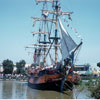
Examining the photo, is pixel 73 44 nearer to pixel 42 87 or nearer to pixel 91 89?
pixel 42 87

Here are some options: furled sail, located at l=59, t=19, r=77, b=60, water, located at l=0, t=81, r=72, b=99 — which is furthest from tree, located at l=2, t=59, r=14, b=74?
furled sail, located at l=59, t=19, r=77, b=60

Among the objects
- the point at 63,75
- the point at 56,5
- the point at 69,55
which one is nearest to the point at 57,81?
the point at 63,75

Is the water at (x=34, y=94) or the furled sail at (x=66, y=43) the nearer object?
the water at (x=34, y=94)

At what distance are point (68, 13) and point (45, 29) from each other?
14311mm

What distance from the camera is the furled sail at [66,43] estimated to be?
3140 cm

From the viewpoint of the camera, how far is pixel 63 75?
3359 centimetres

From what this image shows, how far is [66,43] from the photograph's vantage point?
32.6m

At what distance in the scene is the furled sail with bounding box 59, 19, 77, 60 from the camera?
31400mm

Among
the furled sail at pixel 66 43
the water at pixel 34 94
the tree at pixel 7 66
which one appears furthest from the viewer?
the tree at pixel 7 66

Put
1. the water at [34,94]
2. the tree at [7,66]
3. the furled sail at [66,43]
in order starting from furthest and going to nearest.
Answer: the tree at [7,66], the furled sail at [66,43], the water at [34,94]

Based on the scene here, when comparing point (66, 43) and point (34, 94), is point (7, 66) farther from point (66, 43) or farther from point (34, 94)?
point (34, 94)

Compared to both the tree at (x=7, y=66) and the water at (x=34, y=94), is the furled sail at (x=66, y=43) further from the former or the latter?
the tree at (x=7, y=66)

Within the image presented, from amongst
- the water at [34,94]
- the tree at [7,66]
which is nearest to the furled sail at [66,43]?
the water at [34,94]

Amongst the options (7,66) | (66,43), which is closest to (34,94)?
(66,43)
